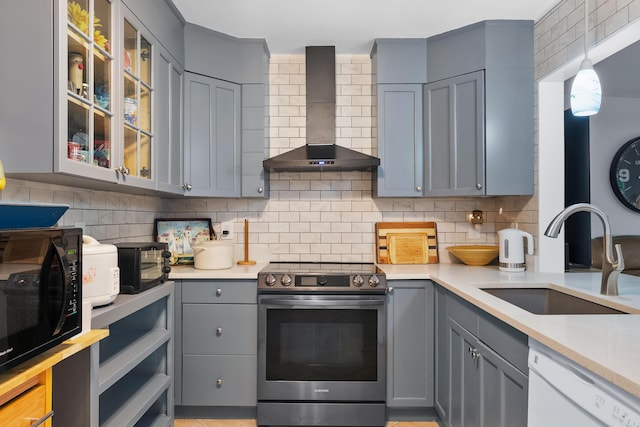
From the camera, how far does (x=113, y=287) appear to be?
1602mm

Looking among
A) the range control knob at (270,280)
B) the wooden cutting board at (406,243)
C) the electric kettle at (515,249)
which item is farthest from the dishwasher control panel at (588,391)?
the wooden cutting board at (406,243)

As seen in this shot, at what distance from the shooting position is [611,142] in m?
4.07

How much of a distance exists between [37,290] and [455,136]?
2447 mm

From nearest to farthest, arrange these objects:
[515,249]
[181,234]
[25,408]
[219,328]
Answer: [25,408] < [219,328] < [515,249] < [181,234]

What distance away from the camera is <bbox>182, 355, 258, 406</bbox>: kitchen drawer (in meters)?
2.50

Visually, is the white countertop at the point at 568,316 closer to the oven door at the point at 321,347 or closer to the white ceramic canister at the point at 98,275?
the oven door at the point at 321,347

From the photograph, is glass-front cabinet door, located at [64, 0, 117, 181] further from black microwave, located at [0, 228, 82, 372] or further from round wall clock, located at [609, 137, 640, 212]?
round wall clock, located at [609, 137, 640, 212]

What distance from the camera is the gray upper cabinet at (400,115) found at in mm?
2834

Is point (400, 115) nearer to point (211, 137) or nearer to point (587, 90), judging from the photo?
point (587, 90)

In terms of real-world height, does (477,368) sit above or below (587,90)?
below

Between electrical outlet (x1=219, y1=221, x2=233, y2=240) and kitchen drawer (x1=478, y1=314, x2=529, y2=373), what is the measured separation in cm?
196

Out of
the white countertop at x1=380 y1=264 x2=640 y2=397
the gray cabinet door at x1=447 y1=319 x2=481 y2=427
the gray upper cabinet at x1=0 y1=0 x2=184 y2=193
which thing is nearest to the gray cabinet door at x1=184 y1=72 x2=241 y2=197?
the gray upper cabinet at x1=0 y1=0 x2=184 y2=193

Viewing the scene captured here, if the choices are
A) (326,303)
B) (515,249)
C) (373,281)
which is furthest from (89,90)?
(515,249)

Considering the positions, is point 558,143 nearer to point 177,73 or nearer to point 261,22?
point 261,22
